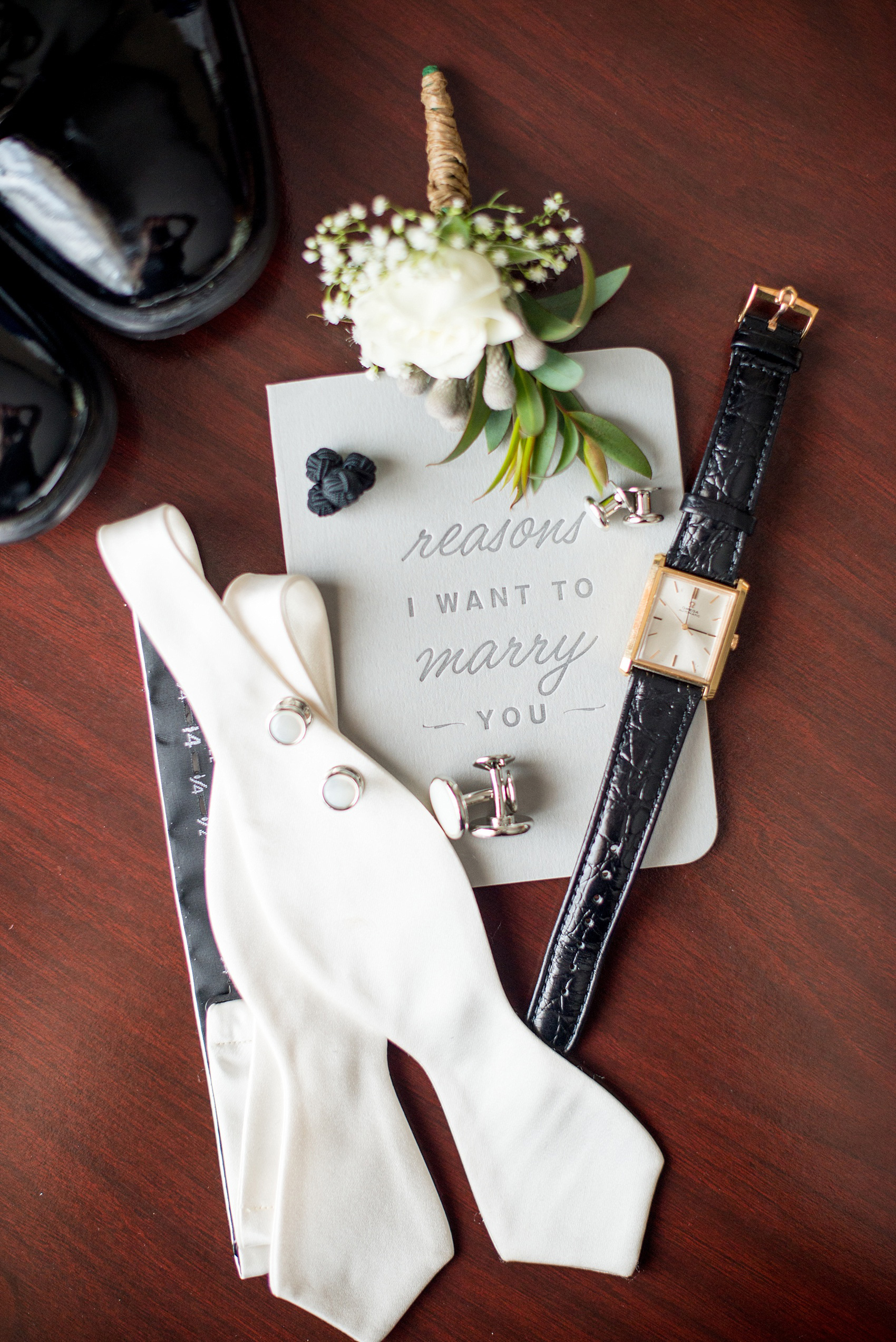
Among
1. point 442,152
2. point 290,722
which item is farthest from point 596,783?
point 442,152

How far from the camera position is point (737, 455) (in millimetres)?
614

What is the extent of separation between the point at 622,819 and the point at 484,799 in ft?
0.39

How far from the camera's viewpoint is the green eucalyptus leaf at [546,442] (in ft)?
1.94

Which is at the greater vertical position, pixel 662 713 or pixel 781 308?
pixel 781 308

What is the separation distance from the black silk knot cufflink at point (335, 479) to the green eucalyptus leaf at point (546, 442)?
13 centimetres

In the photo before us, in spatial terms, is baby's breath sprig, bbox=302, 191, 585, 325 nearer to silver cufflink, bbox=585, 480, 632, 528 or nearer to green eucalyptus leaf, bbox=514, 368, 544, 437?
green eucalyptus leaf, bbox=514, 368, 544, 437

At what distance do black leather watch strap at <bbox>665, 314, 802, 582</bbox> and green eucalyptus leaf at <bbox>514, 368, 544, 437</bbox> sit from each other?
0.15 meters

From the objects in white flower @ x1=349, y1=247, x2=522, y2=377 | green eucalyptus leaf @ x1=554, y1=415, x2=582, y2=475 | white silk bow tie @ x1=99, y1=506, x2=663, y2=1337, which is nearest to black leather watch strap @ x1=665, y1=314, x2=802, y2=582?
green eucalyptus leaf @ x1=554, y1=415, x2=582, y2=475

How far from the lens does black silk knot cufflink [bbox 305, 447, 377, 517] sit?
0.59 m

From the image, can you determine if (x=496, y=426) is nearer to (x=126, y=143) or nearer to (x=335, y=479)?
(x=335, y=479)

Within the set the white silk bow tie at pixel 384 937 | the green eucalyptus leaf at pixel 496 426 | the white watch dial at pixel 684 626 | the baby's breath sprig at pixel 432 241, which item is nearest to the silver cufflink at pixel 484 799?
the white silk bow tie at pixel 384 937

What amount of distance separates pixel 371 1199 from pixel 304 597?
511 mm

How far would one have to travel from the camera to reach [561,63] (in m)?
0.63

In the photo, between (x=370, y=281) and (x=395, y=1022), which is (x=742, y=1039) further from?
(x=370, y=281)
